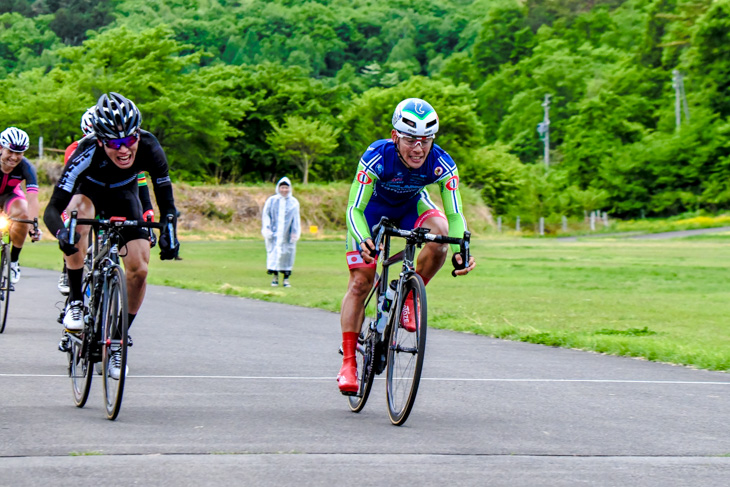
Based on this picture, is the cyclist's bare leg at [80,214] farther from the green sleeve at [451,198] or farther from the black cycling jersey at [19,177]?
the green sleeve at [451,198]

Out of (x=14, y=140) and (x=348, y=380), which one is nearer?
(x=348, y=380)

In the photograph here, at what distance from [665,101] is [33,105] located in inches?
2295

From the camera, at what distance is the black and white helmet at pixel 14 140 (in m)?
11.8

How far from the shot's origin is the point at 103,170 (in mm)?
7629

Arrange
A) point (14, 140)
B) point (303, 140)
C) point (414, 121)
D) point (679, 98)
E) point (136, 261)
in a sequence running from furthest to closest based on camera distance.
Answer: point (679, 98), point (303, 140), point (14, 140), point (136, 261), point (414, 121)

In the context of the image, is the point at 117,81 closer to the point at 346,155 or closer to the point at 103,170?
the point at 346,155

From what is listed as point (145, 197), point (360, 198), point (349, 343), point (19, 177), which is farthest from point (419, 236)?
point (19, 177)

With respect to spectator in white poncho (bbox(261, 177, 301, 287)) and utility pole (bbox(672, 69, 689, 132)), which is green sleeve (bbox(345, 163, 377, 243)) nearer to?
spectator in white poncho (bbox(261, 177, 301, 287))

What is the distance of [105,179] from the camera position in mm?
7797

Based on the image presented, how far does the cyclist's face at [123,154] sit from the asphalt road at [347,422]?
5.21 ft

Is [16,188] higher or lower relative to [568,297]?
higher

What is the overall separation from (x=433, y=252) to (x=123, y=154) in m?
2.14

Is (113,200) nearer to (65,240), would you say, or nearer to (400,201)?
(65,240)

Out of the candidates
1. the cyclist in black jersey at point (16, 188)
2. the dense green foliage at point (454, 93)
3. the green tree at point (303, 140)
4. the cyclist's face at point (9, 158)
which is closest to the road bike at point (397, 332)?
the cyclist in black jersey at point (16, 188)
